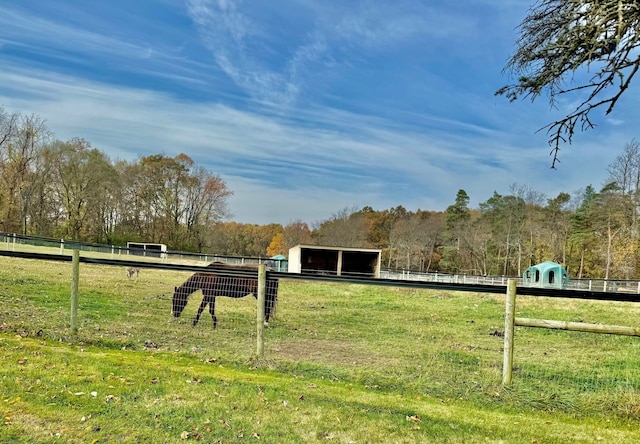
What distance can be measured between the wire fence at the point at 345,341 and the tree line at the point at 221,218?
33.8 metres

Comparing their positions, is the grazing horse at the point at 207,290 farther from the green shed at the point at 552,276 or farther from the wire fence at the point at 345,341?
the green shed at the point at 552,276

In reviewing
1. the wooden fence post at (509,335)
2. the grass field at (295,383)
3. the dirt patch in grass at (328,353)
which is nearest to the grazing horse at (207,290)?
the grass field at (295,383)

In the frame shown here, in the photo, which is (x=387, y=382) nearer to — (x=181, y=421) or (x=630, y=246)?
(x=181, y=421)

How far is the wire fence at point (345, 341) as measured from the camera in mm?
4668

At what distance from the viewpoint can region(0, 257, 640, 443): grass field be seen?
3408mm

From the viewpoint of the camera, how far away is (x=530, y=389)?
4.56m

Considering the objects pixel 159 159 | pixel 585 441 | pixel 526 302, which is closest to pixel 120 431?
pixel 585 441

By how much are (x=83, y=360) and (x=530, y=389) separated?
508 centimetres

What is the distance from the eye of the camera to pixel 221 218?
5294cm

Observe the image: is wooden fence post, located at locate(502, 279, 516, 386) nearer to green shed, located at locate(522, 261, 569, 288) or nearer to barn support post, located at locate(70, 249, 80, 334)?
barn support post, located at locate(70, 249, 80, 334)

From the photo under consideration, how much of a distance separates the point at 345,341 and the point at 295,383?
2.39 metres

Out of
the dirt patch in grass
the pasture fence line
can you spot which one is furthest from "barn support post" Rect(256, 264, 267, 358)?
the pasture fence line

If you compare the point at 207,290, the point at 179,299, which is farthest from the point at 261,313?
the point at 179,299

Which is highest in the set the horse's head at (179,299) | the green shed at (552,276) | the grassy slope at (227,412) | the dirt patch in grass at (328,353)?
the horse's head at (179,299)
